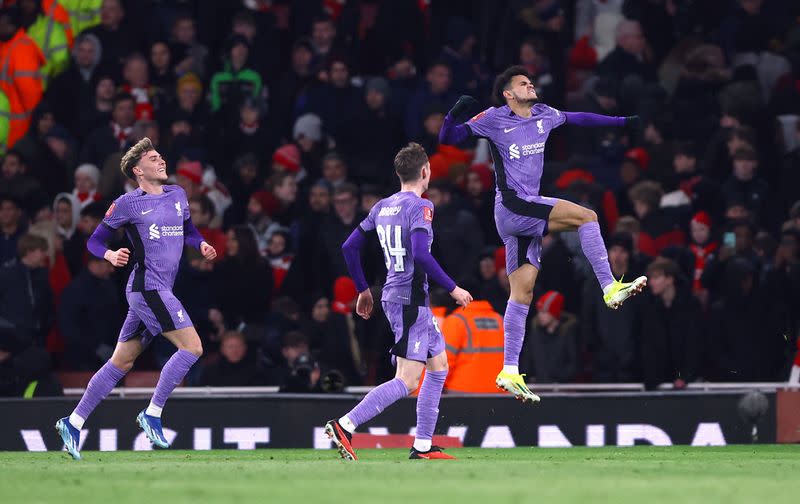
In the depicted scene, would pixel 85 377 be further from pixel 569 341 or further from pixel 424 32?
pixel 424 32

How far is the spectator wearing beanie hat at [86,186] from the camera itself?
18.3 metres

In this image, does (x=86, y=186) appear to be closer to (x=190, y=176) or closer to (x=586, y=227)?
(x=190, y=176)

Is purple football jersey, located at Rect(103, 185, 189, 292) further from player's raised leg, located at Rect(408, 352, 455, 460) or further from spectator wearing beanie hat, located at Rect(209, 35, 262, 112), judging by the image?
spectator wearing beanie hat, located at Rect(209, 35, 262, 112)

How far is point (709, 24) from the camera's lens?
2109 cm

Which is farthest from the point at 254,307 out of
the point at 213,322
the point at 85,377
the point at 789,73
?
the point at 789,73

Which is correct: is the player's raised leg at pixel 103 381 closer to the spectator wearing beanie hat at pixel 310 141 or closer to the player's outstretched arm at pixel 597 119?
the player's outstretched arm at pixel 597 119

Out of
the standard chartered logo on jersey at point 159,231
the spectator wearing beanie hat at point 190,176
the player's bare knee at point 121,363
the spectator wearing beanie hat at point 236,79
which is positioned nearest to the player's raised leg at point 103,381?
the player's bare knee at point 121,363

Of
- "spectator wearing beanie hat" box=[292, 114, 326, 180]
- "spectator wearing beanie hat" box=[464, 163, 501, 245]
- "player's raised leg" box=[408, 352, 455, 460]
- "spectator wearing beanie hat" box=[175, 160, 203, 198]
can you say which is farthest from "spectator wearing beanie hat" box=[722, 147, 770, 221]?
"player's raised leg" box=[408, 352, 455, 460]

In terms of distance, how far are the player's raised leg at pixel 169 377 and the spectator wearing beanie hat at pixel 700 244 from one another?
247 inches

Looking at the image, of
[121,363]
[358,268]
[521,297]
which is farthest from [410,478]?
[121,363]

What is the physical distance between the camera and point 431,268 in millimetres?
11680

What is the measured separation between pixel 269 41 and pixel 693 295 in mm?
7032

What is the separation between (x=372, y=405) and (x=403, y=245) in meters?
1.18

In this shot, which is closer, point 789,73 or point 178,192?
point 178,192
